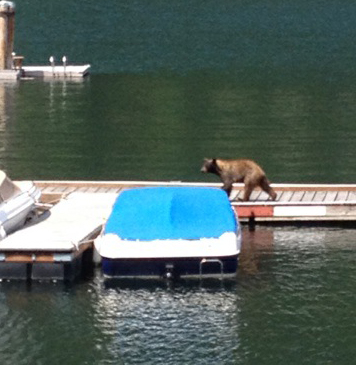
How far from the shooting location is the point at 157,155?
150ft

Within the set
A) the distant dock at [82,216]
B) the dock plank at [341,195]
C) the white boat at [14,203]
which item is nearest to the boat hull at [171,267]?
the distant dock at [82,216]

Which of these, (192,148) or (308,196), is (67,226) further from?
(192,148)

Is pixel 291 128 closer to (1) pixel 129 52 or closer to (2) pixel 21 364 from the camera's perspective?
(2) pixel 21 364

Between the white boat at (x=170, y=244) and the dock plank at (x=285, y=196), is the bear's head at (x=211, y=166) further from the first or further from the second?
the white boat at (x=170, y=244)

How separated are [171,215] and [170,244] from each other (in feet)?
3.94

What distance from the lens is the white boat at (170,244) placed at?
2783cm

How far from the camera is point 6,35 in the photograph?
2815 inches

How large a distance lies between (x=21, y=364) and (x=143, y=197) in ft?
25.0

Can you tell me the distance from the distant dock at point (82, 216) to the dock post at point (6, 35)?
36892 mm

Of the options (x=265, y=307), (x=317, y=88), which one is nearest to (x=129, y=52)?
(x=317, y=88)

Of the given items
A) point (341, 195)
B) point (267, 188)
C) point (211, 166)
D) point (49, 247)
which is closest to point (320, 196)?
point (341, 195)

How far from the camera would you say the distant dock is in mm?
28062

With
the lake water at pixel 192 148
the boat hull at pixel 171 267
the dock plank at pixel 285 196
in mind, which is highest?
the dock plank at pixel 285 196

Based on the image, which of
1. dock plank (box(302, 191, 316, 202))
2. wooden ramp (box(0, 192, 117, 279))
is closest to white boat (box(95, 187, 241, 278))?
wooden ramp (box(0, 192, 117, 279))
